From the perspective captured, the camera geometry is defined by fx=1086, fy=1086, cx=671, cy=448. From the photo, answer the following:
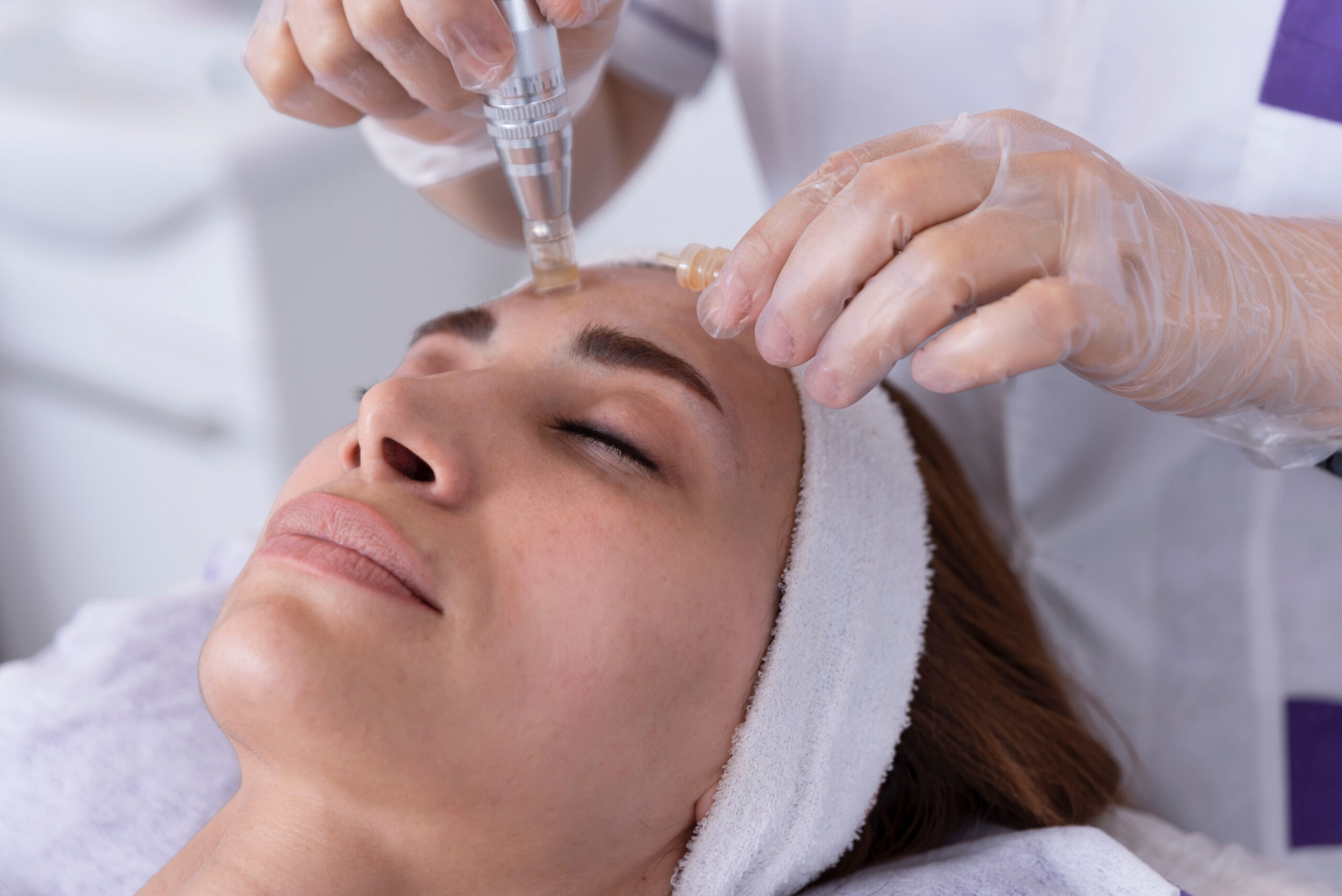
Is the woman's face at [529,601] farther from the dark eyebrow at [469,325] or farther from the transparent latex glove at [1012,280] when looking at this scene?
the transparent latex glove at [1012,280]

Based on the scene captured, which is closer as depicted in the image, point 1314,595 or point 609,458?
point 609,458

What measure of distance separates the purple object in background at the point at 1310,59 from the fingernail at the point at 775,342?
57 cm

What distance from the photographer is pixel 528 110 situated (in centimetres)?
85

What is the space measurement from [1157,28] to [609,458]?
0.66 m

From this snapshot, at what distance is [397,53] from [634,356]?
32 cm

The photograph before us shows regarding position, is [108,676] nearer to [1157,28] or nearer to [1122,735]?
[1122,735]

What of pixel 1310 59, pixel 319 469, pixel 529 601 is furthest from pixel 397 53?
pixel 1310 59

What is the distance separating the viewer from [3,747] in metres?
1.20

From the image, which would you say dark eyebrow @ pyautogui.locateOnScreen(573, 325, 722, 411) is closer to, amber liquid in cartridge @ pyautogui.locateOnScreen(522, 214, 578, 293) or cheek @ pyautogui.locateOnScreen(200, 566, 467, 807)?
amber liquid in cartridge @ pyautogui.locateOnScreen(522, 214, 578, 293)

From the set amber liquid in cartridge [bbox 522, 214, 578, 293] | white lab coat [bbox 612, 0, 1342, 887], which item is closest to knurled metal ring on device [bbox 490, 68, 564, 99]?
amber liquid in cartridge [bbox 522, 214, 578, 293]

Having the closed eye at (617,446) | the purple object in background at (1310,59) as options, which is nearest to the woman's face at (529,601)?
the closed eye at (617,446)

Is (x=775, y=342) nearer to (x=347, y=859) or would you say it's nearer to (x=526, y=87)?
(x=526, y=87)

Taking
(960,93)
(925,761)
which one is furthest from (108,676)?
(960,93)

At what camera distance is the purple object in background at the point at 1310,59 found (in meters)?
0.93
